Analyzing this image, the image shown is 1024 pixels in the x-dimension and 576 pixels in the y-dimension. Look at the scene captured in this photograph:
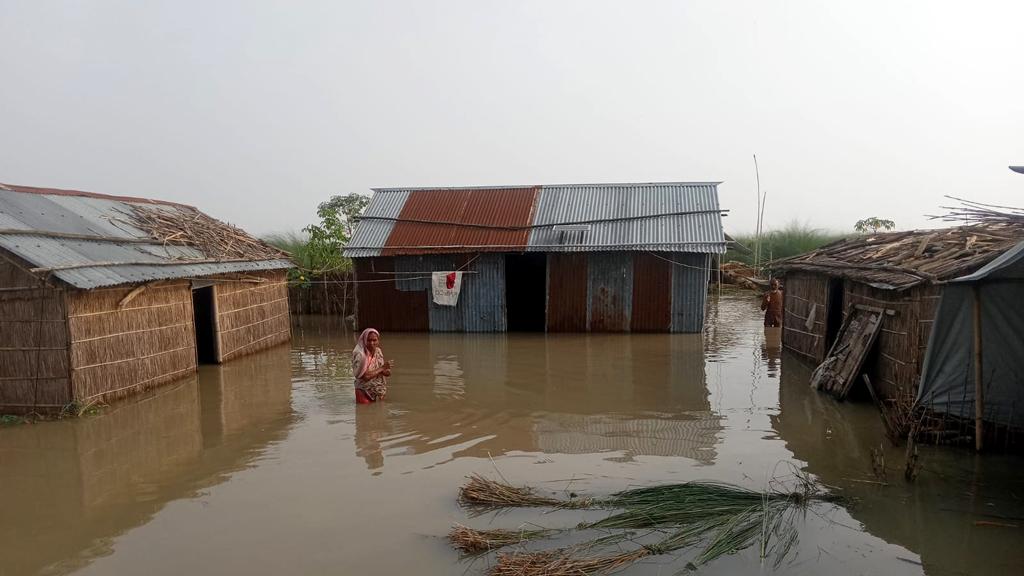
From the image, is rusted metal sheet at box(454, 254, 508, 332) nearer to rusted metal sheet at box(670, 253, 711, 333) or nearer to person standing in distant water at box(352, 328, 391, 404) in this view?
rusted metal sheet at box(670, 253, 711, 333)

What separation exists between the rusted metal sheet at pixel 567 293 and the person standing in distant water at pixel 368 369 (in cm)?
688

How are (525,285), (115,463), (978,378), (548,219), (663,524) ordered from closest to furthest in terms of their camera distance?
(663,524)
(978,378)
(115,463)
(548,219)
(525,285)

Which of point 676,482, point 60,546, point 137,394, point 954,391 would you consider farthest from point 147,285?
point 954,391

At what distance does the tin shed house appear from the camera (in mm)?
14781

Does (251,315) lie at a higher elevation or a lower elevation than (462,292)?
lower

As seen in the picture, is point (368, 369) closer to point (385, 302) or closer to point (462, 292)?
point (462, 292)

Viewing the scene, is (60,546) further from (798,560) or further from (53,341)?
(798,560)

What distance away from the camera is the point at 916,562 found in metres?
4.45

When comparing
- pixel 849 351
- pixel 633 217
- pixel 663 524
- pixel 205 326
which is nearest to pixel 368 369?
pixel 663 524

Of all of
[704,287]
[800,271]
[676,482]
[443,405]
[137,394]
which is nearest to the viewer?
[676,482]

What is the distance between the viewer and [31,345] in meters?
8.09

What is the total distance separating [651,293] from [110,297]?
1030 cm

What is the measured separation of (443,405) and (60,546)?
4574 millimetres

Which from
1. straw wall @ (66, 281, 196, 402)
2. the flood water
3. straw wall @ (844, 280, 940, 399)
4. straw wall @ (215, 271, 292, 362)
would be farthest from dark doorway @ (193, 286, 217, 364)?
straw wall @ (844, 280, 940, 399)
